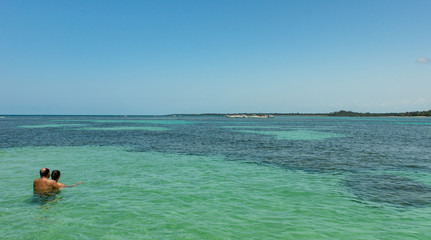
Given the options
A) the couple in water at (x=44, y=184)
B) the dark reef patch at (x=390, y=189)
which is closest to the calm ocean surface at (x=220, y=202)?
the dark reef patch at (x=390, y=189)

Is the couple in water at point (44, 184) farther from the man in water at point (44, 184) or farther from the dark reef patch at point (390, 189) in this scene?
the dark reef patch at point (390, 189)

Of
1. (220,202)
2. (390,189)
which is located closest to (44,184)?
(220,202)

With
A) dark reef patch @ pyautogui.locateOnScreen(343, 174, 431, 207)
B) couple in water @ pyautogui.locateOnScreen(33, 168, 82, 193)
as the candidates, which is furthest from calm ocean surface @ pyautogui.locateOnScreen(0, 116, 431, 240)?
couple in water @ pyautogui.locateOnScreen(33, 168, 82, 193)

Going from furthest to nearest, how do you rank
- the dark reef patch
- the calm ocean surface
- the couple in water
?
the couple in water → the dark reef patch → the calm ocean surface

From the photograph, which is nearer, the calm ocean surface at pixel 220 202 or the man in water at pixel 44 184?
the calm ocean surface at pixel 220 202

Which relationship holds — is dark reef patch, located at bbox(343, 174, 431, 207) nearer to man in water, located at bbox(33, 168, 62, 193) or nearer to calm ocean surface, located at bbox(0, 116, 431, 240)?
calm ocean surface, located at bbox(0, 116, 431, 240)

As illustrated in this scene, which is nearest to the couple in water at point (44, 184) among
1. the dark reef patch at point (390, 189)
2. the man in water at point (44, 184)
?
the man in water at point (44, 184)

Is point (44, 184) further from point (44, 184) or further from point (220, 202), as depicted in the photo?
point (220, 202)

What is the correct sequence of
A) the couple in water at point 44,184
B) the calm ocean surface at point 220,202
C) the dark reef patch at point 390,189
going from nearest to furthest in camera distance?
the calm ocean surface at point 220,202 < the dark reef patch at point 390,189 < the couple in water at point 44,184

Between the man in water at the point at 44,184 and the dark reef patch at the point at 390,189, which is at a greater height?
the man in water at the point at 44,184

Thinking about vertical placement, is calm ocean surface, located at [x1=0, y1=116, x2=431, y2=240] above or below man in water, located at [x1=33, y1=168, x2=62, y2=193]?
below

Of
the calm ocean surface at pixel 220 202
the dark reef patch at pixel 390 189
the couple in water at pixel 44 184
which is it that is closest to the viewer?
the calm ocean surface at pixel 220 202

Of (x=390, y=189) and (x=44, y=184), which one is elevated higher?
(x=44, y=184)

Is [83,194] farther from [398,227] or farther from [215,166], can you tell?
[398,227]
